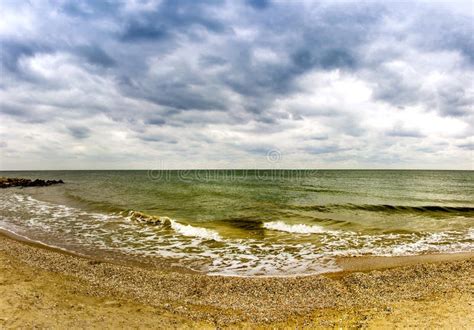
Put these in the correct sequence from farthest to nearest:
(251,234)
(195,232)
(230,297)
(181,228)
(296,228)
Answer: (181,228)
(296,228)
(195,232)
(251,234)
(230,297)

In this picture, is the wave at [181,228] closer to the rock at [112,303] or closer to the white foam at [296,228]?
the white foam at [296,228]

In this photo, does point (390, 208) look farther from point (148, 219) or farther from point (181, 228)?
point (148, 219)

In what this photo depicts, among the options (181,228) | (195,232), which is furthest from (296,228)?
(181,228)

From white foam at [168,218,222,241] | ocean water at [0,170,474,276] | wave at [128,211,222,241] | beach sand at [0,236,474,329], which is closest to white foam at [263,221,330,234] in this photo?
ocean water at [0,170,474,276]

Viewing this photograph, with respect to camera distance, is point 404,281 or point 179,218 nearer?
point 404,281

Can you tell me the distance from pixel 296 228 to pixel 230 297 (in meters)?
11.4

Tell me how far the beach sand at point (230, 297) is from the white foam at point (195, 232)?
5.96 meters

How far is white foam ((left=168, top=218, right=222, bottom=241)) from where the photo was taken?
16839mm

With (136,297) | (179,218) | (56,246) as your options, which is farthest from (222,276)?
(179,218)

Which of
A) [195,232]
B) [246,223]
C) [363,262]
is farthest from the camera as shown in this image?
[246,223]

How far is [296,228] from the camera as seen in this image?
1881cm

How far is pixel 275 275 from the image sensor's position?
415 inches

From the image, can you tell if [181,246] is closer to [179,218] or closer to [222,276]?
[222,276]

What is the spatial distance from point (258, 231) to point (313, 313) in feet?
36.7
